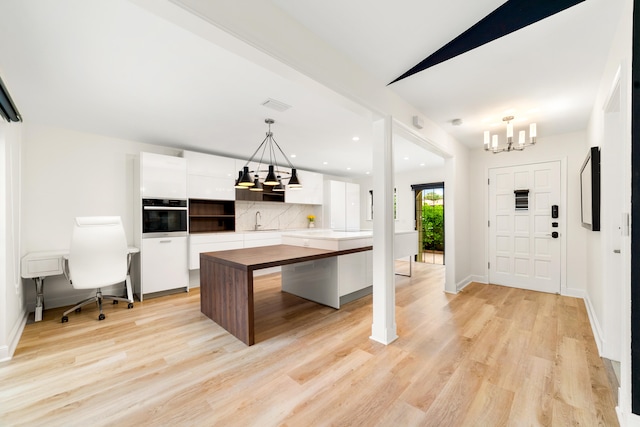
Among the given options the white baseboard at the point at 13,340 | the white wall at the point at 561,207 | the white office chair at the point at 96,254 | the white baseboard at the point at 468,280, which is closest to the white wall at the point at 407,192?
the white wall at the point at 561,207

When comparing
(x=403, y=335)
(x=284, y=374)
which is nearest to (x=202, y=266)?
(x=284, y=374)

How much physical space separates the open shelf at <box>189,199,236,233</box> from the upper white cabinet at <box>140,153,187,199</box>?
64 cm

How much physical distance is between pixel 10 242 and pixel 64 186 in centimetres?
139

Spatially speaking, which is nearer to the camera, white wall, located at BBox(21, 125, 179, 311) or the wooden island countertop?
the wooden island countertop

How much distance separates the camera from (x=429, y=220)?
7223 millimetres

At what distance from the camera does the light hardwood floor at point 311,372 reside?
5.27ft

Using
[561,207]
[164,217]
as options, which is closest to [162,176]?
[164,217]

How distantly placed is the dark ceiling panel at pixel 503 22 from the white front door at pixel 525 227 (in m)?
3.24

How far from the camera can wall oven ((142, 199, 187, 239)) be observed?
3938 millimetres

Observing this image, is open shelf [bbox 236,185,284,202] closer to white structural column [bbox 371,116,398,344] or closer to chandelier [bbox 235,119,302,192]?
chandelier [bbox 235,119,302,192]

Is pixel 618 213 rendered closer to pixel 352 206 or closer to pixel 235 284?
pixel 235 284

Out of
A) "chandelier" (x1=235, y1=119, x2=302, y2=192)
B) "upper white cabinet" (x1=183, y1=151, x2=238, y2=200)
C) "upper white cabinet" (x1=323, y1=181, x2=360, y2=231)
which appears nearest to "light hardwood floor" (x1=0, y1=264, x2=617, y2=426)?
"chandelier" (x1=235, y1=119, x2=302, y2=192)

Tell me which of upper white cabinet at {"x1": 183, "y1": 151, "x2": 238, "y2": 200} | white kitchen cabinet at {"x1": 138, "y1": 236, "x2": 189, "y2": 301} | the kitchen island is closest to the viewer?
the kitchen island

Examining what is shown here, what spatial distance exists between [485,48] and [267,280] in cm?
449
